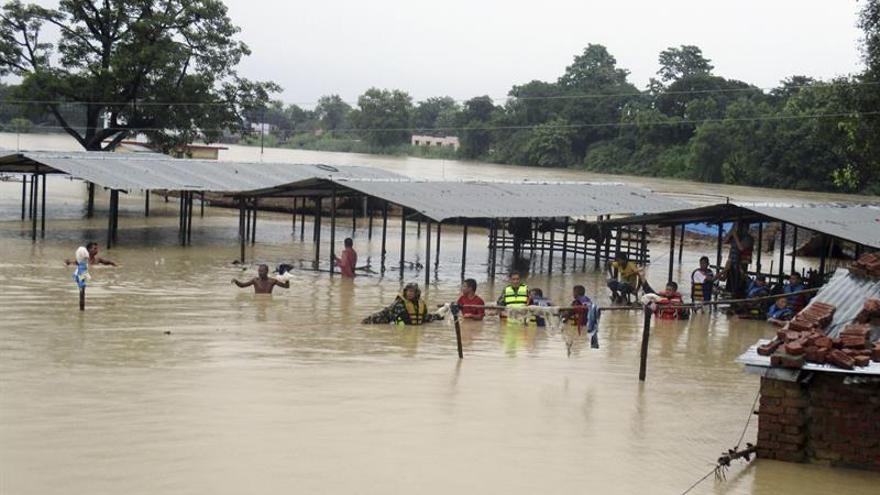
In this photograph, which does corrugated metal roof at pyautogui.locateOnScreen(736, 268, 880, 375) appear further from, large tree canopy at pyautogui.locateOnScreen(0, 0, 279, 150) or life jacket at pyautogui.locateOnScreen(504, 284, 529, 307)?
large tree canopy at pyautogui.locateOnScreen(0, 0, 279, 150)

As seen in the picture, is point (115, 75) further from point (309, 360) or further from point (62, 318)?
point (309, 360)

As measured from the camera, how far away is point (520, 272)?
23.6 m

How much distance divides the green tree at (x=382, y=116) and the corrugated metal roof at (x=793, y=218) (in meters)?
46.6

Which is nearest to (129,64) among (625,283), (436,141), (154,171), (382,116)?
(154,171)

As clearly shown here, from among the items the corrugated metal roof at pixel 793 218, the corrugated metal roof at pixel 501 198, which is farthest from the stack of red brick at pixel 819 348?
the corrugated metal roof at pixel 501 198

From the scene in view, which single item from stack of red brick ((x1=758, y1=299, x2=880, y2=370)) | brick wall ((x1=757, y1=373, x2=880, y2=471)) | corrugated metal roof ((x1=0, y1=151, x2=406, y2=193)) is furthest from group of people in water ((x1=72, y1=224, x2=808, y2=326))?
brick wall ((x1=757, y1=373, x2=880, y2=471))

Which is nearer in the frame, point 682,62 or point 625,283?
point 625,283

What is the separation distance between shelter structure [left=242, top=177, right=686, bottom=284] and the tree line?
19.2 ft

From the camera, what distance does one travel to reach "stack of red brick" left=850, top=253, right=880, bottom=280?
1064 cm

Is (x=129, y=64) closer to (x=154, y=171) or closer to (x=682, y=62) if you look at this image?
(x=154, y=171)

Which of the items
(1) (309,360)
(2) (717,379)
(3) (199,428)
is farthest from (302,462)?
(2) (717,379)

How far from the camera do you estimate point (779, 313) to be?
16484 millimetres

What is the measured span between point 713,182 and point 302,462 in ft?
142

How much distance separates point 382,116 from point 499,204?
4626cm
